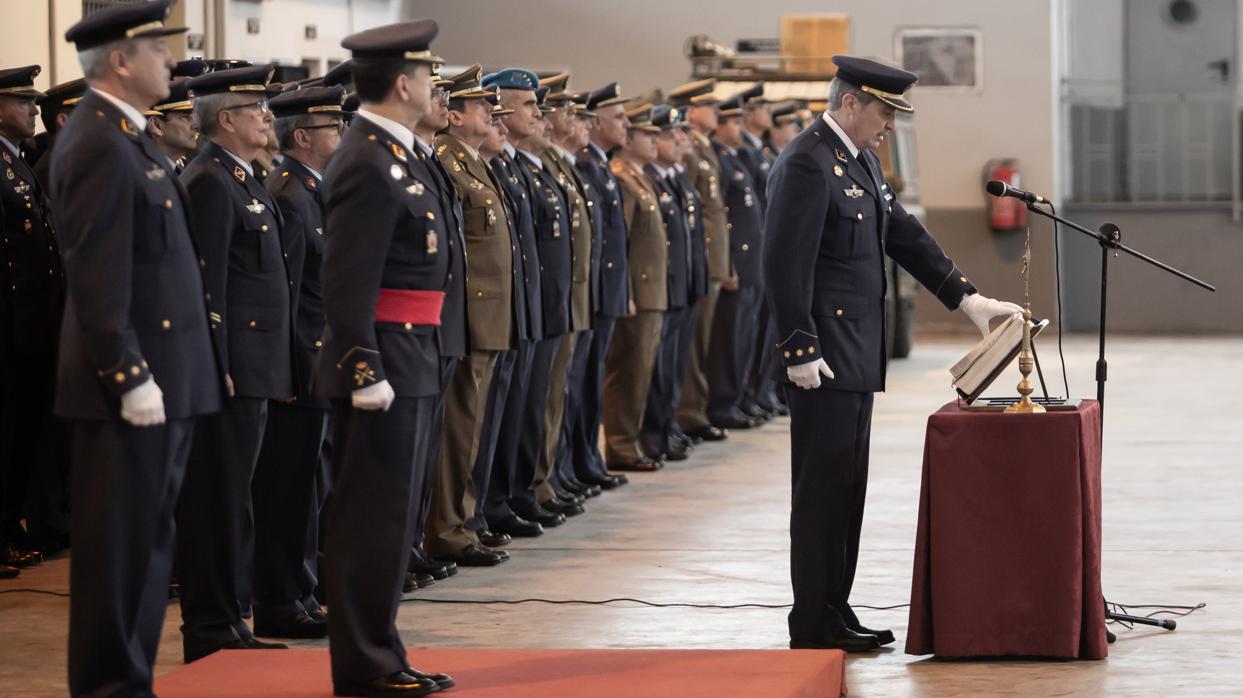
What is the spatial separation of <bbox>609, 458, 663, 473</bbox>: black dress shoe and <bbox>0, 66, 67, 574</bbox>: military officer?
9.33 ft

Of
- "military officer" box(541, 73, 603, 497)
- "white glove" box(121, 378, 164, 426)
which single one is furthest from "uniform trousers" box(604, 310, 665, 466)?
"white glove" box(121, 378, 164, 426)

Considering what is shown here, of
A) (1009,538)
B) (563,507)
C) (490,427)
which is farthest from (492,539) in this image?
(1009,538)

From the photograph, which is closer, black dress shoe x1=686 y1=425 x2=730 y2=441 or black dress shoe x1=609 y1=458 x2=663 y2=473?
black dress shoe x1=609 y1=458 x2=663 y2=473

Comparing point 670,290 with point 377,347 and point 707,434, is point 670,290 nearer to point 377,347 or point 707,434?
point 707,434

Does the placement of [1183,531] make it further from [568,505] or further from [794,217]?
[794,217]

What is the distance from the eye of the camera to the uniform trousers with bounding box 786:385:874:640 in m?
5.00

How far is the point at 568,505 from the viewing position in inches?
297

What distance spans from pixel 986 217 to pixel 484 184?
10289 mm

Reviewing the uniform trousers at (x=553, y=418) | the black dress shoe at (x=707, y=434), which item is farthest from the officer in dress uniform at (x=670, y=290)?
the uniform trousers at (x=553, y=418)

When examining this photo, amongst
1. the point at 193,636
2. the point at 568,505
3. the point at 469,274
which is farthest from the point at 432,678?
the point at 568,505

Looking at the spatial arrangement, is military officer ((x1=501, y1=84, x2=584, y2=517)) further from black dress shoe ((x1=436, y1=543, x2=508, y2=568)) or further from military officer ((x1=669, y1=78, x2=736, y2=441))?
military officer ((x1=669, y1=78, x2=736, y2=441))

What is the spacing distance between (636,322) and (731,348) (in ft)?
4.93

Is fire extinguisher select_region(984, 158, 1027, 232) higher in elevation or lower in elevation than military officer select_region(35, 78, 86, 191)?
lower

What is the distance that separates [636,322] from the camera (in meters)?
8.69
